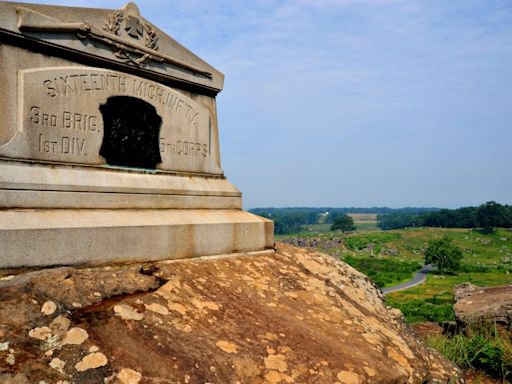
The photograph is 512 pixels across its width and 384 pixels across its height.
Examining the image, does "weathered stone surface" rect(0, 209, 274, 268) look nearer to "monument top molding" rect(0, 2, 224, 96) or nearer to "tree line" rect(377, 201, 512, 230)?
"monument top molding" rect(0, 2, 224, 96)

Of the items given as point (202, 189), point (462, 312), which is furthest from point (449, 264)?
point (202, 189)

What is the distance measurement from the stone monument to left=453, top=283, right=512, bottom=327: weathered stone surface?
18.9 feet

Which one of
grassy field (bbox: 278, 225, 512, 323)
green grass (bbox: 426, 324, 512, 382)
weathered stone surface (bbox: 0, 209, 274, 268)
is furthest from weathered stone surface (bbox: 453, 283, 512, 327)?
grassy field (bbox: 278, 225, 512, 323)

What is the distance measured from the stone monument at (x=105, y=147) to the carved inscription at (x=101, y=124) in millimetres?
11

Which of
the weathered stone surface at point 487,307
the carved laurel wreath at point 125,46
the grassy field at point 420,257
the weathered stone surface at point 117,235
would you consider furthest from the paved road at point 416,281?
the carved laurel wreath at point 125,46

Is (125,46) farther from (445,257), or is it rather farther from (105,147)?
(445,257)

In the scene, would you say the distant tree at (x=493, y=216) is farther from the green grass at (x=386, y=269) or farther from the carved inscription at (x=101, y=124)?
the carved inscription at (x=101, y=124)

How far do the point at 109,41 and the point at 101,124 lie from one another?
0.95 meters

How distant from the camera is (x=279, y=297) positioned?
4.36m

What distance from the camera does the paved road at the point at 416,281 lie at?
58.8 m

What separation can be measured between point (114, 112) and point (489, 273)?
75024 millimetres

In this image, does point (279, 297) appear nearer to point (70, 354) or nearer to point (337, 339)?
point (337, 339)

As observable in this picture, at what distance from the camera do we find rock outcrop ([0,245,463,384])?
2646 mm

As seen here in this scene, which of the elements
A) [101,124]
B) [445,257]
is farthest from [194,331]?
[445,257]
